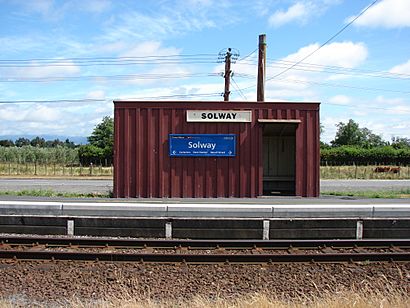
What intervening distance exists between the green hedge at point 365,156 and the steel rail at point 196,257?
180 ft

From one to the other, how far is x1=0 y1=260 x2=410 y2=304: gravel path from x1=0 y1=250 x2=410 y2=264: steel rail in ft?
0.65

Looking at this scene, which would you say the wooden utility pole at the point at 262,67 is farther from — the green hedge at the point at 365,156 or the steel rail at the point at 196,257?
the green hedge at the point at 365,156

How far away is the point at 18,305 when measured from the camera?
613 centimetres

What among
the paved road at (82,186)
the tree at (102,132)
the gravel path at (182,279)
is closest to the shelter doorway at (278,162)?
the paved road at (82,186)

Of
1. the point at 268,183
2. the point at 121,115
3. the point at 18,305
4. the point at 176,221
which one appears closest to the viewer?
the point at 18,305

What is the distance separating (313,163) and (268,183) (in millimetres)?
2776

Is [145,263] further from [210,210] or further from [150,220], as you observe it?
[210,210]

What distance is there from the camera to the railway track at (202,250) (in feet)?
28.4

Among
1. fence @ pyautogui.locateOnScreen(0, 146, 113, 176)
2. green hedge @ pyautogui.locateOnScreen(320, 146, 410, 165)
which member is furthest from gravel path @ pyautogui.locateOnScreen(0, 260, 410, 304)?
green hedge @ pyautogui.locateOnScreen(320, 146, 410, 165)

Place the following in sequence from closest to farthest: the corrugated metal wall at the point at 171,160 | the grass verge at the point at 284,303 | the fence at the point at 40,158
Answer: the grass verge at the point at 284,303, the corrugated metal wall at the point at 171,160, the fence at the point at 40,158

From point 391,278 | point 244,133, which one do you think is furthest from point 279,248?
point 244,133

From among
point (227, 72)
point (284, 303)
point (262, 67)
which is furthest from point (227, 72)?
point (284, 303)

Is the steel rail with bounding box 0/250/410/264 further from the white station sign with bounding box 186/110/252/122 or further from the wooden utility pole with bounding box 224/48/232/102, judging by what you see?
the wooden utility pole with bounding box 224/48/232/102

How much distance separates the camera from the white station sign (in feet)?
58.3
